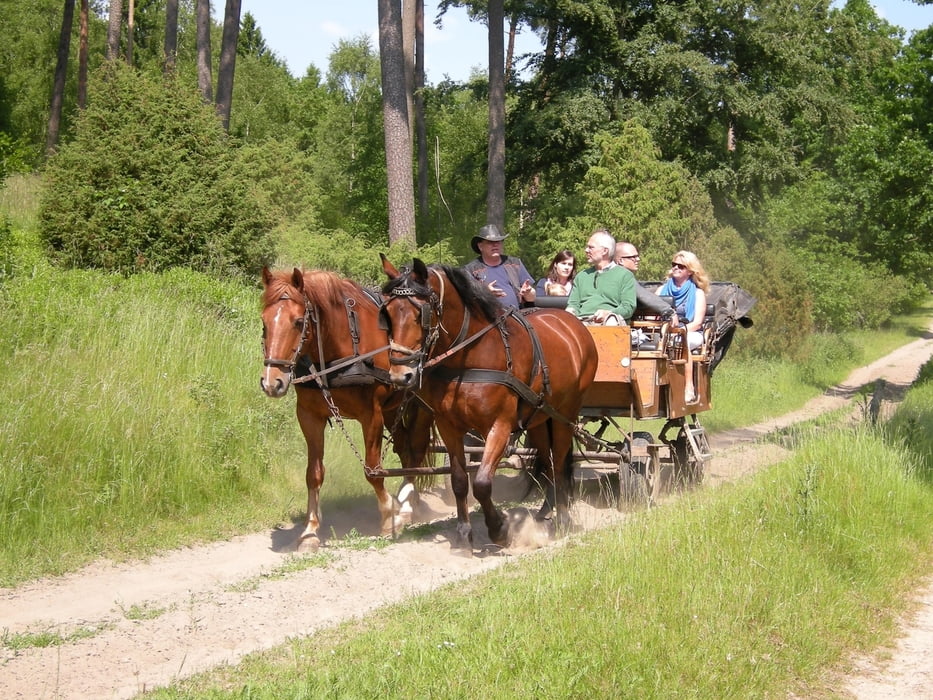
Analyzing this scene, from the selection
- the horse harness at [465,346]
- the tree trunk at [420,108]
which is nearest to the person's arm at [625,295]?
the horse harness at [465,346]

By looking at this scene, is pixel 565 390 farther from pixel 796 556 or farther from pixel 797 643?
pixel 797 643

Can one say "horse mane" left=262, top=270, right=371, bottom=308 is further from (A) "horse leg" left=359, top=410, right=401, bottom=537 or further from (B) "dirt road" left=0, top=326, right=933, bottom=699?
(B) "dirt road" left=0, top=326, right=933, bottom=699

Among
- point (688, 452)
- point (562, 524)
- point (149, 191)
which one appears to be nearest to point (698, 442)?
point (688, 452)

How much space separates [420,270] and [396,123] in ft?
39.2

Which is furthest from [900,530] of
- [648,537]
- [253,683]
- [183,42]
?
[183,42]

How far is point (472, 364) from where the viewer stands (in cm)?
762

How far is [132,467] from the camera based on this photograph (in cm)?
866

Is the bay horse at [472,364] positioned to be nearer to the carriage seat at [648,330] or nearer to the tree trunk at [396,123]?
the carriage seat at [648,330]

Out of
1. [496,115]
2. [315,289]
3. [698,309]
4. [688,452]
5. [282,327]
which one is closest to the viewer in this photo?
[282,327]

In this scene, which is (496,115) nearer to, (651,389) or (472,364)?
(651,389)

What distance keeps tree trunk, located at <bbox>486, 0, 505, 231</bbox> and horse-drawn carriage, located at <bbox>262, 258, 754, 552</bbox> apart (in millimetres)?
12143

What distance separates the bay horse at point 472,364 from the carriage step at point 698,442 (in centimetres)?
213

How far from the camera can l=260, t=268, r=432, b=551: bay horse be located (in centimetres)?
769

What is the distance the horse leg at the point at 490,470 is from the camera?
7.59 metres
